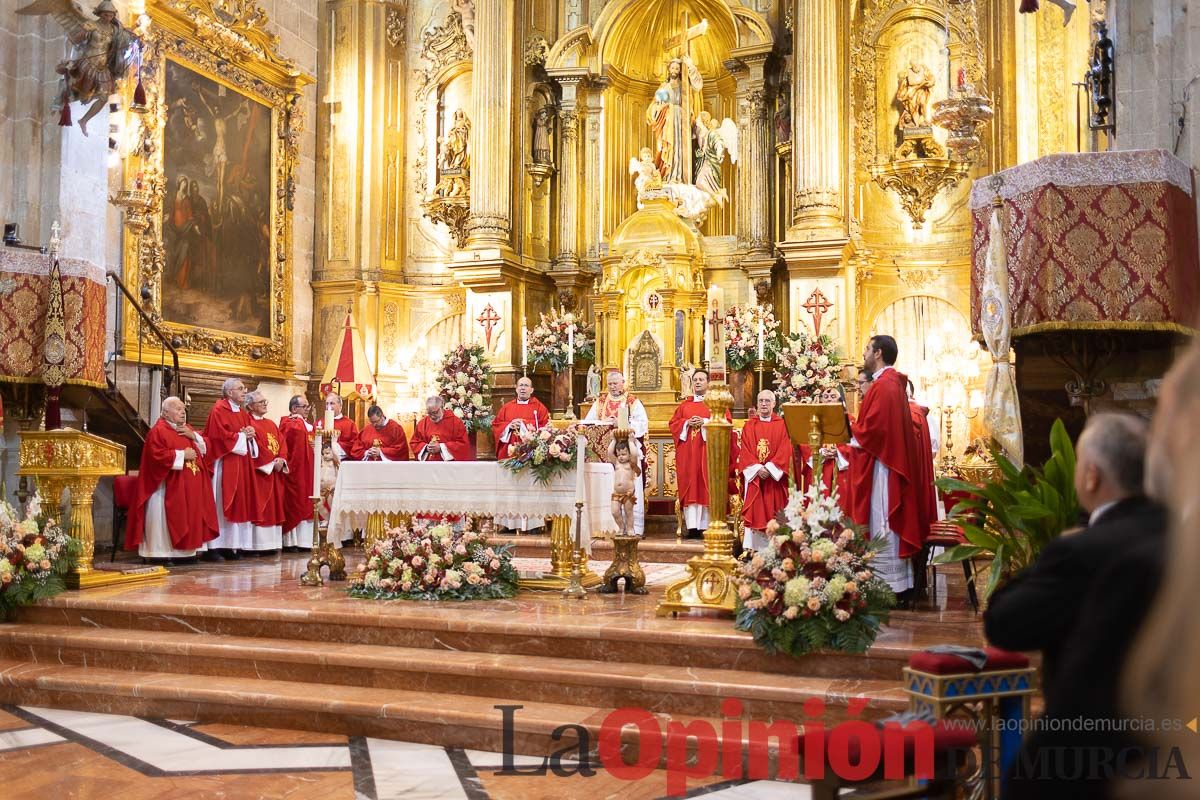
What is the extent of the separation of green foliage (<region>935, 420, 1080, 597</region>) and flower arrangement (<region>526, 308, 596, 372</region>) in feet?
28.6

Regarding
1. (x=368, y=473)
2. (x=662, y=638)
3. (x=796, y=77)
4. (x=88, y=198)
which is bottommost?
(x=662, y=638)

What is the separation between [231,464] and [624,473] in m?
4.92

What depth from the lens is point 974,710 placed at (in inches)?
147

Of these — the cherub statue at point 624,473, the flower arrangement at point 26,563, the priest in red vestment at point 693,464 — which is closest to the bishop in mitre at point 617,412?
the priest in red vestment at point 693,464

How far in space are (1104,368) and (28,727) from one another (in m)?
7.39

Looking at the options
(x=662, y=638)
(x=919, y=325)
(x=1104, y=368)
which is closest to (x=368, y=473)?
(x=662, y=638)

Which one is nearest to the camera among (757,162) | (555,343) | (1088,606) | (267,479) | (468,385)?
(1088,606)

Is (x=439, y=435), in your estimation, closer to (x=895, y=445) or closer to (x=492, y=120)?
(x=492, y=120)

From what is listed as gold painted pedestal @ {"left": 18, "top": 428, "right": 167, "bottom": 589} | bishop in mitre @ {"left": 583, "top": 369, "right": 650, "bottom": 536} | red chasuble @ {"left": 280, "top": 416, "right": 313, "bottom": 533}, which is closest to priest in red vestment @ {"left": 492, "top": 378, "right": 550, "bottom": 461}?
bishop in mitre @ {"left": 583, "top": 369, "right": 650, "bottom": 536}

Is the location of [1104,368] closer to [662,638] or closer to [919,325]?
[662,638]

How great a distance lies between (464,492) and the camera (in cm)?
875

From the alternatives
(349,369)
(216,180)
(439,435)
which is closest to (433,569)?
(439,435)

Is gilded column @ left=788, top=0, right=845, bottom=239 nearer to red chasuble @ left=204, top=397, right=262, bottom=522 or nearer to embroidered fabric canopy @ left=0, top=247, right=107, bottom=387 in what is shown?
red chasuble @ left=204, top=397, right=262, bottom=522

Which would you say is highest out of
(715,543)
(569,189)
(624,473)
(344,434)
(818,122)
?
(818,122)
